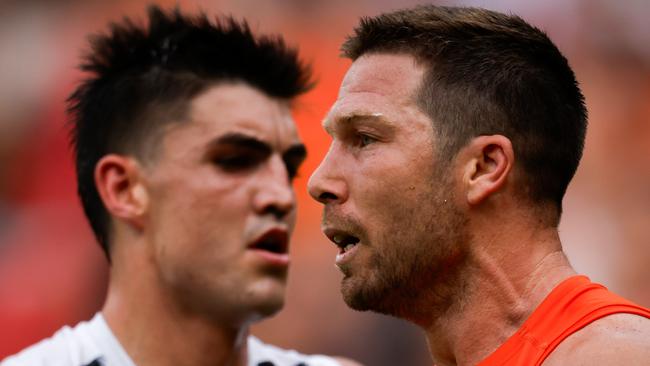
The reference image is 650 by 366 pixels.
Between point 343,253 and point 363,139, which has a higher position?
point 363,139

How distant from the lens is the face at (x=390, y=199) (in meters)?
2.71

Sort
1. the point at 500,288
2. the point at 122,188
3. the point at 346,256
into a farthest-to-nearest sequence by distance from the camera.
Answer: the point at 122,188 → the point at 346,256 → the point at 500,288

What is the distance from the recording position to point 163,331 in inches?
146

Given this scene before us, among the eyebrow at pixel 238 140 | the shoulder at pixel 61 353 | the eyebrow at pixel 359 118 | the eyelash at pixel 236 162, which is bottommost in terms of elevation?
the shoulder at pixel 61 353

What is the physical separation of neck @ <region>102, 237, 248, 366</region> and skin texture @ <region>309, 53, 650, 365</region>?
1.09 meters

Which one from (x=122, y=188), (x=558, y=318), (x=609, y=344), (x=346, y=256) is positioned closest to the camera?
(x=609, y=344)

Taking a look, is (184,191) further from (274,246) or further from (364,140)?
(364,140)

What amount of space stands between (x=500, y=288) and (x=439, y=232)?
0.23 meters

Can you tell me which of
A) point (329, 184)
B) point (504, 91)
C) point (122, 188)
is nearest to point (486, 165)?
point (504, 91)

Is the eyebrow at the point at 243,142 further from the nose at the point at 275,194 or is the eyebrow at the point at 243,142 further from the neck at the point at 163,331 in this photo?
the neck at the point at 163,331

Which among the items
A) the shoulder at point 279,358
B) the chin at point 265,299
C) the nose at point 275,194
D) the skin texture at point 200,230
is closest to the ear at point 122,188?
the skin texture at point 200,230

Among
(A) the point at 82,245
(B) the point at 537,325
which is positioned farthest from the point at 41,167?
(B) the point at 537,325

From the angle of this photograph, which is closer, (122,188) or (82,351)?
(82,351)

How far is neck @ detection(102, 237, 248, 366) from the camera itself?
12.1ft
